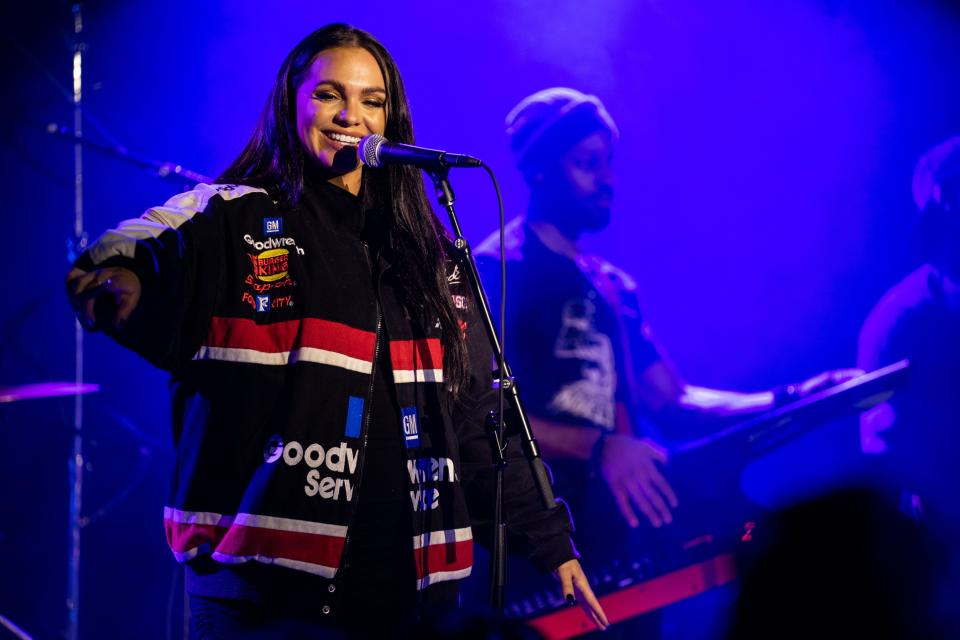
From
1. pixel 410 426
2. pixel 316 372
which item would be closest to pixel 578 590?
pixel 410 426

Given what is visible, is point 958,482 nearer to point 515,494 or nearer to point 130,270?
point 515,494

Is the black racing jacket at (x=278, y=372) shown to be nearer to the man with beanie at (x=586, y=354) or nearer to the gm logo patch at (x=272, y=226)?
the gm logo patch at (x=272, y=226)

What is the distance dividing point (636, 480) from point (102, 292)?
7.29ft

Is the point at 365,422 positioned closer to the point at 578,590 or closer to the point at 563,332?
the point at 578,590

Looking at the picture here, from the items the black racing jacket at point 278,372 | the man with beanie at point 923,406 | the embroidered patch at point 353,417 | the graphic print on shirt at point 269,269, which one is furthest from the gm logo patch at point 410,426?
the man with beanie at point 923,406

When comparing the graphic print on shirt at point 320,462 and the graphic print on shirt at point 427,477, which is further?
the graphic print on shirt at point 427,477

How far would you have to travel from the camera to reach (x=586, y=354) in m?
3.34

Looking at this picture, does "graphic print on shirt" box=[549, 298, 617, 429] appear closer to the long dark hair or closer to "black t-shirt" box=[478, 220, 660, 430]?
"black t-shirt" box=[478, 220, 660, 430]

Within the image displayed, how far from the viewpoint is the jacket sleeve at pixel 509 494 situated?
2078 mm

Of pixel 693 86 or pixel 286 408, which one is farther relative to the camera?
pixel 693 86

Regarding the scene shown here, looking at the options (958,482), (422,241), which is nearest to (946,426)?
(958,482)

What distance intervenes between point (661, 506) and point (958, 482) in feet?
4.68

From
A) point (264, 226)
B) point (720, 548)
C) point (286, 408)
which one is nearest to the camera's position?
point (286, 408)

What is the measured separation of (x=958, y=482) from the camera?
12.1ft
